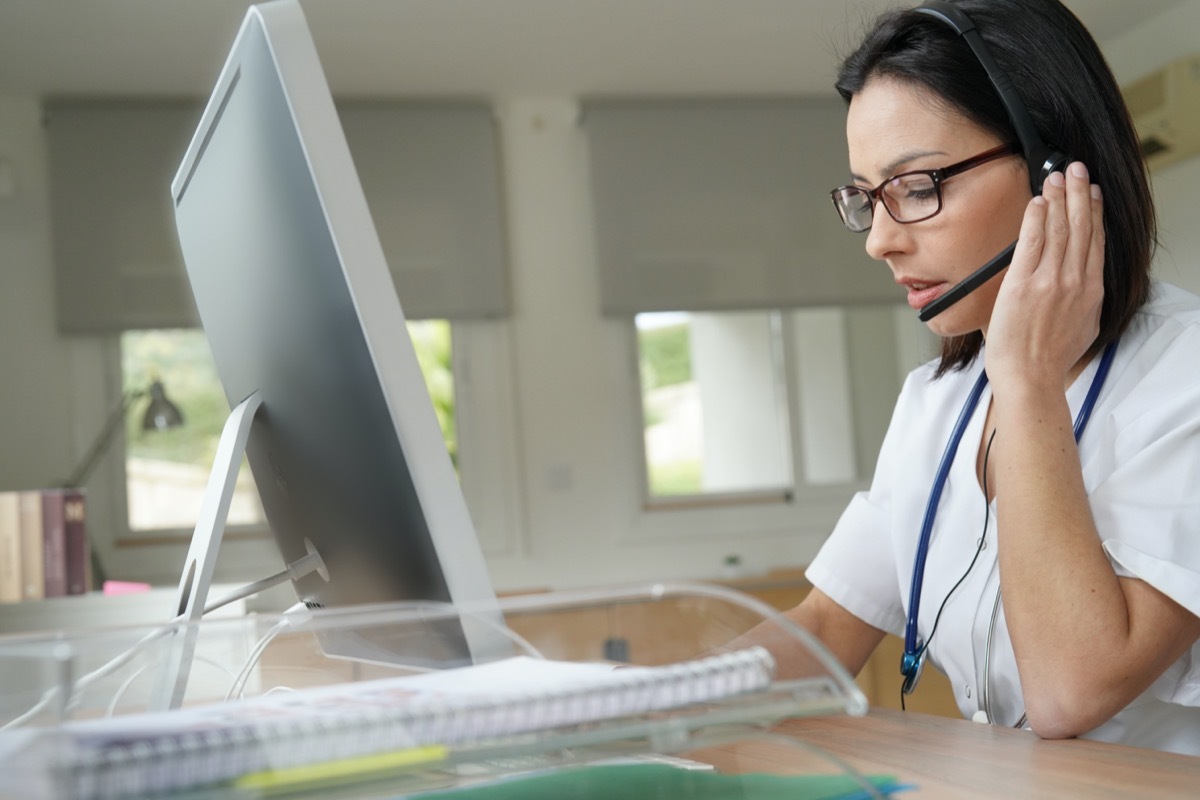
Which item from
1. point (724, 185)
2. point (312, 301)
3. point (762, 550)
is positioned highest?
point (724, 185)

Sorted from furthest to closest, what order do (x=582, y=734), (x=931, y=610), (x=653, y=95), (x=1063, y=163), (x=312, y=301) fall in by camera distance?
(x=653, y=95)
(x=931, y=610)
(x=1063, y=163)
(x=312, y=301)
(x=582, y=734)

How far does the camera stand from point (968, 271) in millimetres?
1115

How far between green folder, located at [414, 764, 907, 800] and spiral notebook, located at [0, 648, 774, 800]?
0.12ft

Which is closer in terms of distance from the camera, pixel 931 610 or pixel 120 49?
pixel 931 610

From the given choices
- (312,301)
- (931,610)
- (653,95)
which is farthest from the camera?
(653,95)

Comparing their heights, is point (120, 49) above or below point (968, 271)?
above

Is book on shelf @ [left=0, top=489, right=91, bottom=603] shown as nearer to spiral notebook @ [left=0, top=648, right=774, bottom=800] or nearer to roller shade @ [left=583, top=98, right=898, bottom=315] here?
roller shade @ [left=583, top=98, right=898, bottom=315]

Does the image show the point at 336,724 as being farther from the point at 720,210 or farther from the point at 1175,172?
the point at 1175,172

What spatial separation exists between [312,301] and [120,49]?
11.9 ft

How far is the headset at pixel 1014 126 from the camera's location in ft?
3.42

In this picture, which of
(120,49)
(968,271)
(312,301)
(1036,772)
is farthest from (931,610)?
(120,49)

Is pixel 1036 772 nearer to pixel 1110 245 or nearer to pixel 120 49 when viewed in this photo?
pixel 1110 245

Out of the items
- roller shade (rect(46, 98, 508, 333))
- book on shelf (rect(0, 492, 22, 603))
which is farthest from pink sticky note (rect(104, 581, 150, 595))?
roller shade (rect(46, 98, 508, 333))

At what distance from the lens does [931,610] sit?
1156 mm
